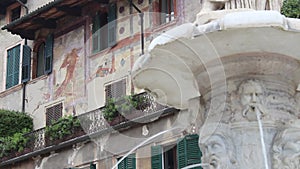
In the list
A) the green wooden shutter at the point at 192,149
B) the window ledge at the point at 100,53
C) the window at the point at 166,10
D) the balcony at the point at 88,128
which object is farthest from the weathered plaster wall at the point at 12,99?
the green wooden shutter at the point at 192,149

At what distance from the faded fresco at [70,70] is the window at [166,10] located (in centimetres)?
290

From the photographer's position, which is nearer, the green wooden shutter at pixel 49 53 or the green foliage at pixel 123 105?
the green foliage at pixel 123 105

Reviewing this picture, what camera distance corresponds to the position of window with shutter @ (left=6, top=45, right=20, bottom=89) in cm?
2148

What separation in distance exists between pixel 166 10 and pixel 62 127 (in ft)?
12.4

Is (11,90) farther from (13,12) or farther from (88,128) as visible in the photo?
(88,128)

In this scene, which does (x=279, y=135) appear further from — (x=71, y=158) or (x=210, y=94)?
(x=71, y=158)

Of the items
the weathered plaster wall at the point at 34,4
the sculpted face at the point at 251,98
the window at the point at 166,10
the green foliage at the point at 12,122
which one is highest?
the weathered plaster wall at the point at 34,4

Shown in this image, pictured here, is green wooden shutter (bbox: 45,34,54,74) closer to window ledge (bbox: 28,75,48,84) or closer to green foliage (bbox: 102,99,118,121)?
window ledge (bbox: 28,75,48,84)

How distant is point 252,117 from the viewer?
4.95 m

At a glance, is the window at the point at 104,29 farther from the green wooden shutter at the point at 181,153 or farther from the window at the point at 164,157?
the green wooden shutter at the point at 181,153

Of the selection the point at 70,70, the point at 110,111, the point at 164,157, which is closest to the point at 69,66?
the point at 70,70

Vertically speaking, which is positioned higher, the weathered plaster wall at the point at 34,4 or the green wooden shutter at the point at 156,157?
the weathered plaster wall at the point at 34,4

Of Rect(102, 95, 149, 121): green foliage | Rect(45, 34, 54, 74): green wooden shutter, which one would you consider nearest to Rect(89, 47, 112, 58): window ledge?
Rect(102, 95, 149, 121): green foliage

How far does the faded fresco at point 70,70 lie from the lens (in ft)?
62.8
